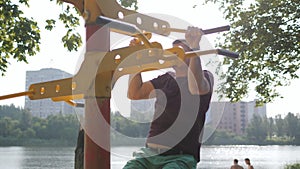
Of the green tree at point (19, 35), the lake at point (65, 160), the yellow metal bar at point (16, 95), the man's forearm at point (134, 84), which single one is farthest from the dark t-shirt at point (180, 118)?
the lake at point (65, 160)

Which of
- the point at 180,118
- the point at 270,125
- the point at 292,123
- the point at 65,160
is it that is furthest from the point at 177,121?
the point at 270,125

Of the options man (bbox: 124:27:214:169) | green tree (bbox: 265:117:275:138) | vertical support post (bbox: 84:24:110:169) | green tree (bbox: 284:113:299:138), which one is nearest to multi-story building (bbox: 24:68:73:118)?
vertical support post (bbox: 84:24:110:169)

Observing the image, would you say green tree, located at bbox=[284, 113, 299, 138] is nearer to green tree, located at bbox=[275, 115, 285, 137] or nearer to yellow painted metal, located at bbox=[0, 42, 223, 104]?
green tree, located at bbox=[275, 115, 285, 137]

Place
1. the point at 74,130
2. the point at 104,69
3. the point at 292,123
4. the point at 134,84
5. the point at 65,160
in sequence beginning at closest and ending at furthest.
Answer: the point at 104,69 → the point at 134,84 → the point at 74,130 → the point at 65,160 → the point at 292,123

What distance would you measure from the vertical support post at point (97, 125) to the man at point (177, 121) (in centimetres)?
40

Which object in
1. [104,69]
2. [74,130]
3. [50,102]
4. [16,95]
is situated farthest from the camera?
[74,130]

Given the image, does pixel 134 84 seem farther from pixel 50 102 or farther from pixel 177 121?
pixel 50 102

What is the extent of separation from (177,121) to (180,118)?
0.04 metres

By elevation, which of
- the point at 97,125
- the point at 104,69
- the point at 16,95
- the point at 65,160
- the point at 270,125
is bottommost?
the point at 65,160

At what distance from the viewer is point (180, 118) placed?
7.51 ft

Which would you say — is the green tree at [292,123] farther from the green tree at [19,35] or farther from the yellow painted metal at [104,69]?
the yellow painted metal at [104,69]

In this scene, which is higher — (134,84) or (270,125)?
(134,84)

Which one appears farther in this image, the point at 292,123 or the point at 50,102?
the point at 292,123

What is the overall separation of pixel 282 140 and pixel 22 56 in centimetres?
7897
